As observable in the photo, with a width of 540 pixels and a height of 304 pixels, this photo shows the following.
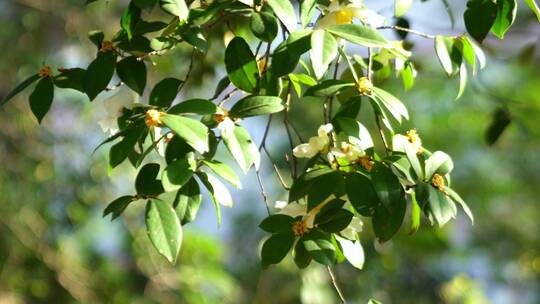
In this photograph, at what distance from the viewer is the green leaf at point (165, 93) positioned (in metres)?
0.89

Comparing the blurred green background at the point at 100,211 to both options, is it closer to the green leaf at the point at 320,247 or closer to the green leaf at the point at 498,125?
the green leaf at the point at 498,125

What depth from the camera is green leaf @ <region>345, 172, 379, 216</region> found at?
2.60 feet

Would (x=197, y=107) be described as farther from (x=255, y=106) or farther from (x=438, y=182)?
(x=438, y=182)

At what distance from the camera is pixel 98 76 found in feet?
2.87

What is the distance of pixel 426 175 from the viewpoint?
32.6 inches

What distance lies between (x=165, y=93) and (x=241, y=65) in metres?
0.09

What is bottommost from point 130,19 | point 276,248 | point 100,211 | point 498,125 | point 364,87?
point 100,211

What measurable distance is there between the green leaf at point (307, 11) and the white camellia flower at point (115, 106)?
24 centimetres

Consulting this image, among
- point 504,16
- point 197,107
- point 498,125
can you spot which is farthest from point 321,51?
point 498,125

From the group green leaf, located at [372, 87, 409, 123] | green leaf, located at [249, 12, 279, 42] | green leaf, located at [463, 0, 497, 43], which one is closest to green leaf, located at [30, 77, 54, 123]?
green leaf, located at [249, 12, 279, 42]

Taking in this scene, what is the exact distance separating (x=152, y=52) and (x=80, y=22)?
201 cm

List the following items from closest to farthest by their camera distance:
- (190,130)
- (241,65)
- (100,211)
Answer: (190,130) → (241,65) → (100,211)

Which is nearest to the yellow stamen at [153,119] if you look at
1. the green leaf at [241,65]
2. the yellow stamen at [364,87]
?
the green leaf at [241,65]

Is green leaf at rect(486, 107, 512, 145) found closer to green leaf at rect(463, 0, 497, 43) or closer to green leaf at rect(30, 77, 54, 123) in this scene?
green leaf at rect(463, 0, 497, 43)
